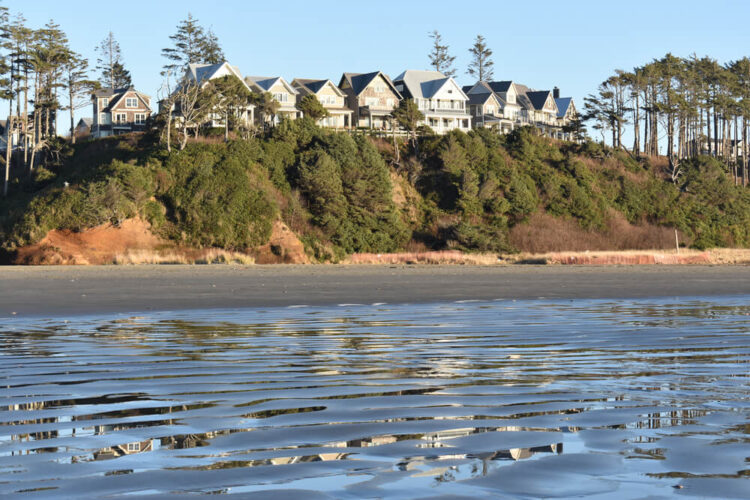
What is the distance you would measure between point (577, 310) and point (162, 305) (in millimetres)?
9300

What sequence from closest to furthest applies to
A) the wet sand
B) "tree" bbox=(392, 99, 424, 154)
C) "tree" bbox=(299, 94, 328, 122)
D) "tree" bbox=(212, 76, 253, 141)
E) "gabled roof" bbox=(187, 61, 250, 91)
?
the wet sand < "tree" bbox=(212, 76, 253, 141) < "tree" bbox=(392, 99, 424, 154) < "tree" bbox=(299, 94, 328, 122) < "gabled roof" bbox=(187, 61, 250, 91)

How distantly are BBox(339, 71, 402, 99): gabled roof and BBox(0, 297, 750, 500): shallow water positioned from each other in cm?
9642

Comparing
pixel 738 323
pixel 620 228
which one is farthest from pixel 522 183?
pixel 738 323

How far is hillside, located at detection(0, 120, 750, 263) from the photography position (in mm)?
60312

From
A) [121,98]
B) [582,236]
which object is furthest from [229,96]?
[582,236]

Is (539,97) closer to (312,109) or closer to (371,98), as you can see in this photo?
(371,98)

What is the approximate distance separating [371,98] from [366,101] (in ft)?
2.50

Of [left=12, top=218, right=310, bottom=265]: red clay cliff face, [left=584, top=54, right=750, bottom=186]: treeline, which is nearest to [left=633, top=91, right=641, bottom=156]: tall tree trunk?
[left=584, top=54, right=750, bottom=186]: treeline

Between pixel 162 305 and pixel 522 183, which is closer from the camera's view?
pixel 162 305

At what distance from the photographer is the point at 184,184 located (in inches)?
2489

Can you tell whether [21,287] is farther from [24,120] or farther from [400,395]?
[24,120]

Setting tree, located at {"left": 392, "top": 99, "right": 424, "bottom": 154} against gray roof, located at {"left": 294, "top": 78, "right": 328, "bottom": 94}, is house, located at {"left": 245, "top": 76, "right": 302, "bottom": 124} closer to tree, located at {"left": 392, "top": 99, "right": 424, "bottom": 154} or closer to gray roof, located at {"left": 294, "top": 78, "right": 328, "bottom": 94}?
gray roof, located at {"left": 294, "top": 78, "right": 328, "bottom": 94}

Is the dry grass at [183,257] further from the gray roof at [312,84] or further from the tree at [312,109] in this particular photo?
the gray roof at [312,84]

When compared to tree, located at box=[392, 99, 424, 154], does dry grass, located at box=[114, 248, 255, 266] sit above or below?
below
